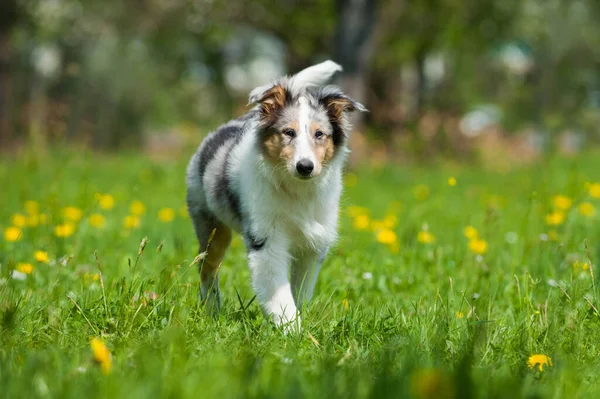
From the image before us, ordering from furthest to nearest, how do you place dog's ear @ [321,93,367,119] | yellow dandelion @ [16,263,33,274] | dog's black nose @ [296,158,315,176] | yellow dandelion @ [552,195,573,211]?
yellow dandelion @ [552,195,573,211]
dog's ear @ [321,93,367,119]
yellow dandelion @ [16,263,33,274]
dog's black nose @ [296,158,315,176]

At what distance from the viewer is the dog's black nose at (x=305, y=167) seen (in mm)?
3635

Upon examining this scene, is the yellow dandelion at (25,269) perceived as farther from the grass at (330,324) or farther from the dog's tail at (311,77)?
the dog's tail at (311,77)

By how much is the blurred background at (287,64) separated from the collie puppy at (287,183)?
13.5ft

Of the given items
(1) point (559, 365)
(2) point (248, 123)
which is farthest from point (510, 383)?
(2) point (248, 123)

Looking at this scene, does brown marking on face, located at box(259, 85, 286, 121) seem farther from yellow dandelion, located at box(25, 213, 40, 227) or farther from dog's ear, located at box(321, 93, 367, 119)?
yellow dandelion, located at box(25, 213, 40, 227)

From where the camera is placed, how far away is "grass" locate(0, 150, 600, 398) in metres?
2.17

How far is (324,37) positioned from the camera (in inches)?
723

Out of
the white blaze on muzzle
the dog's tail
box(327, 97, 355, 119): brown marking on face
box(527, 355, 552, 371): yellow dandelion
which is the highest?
the dog's tail

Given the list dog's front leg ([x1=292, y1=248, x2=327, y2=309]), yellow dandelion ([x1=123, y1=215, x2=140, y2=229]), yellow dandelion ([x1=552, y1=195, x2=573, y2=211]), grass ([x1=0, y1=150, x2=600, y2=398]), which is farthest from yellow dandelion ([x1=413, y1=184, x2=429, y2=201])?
dog's front leg ([x1=292, y1=248, x2=327, y2=309])

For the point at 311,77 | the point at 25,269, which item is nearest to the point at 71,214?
the point at 25,269

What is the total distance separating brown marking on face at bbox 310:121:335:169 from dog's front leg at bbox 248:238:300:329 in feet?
Result: 1.63

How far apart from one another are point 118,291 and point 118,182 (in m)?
7.42

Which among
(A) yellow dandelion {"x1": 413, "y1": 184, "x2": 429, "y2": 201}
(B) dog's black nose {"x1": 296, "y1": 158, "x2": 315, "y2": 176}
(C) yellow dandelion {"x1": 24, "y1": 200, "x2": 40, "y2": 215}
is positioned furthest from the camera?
(A) yellow dandelion {"x1": 413, "y1": 184, "x2": 429, "y2": 201}

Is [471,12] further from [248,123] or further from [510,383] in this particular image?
[510,383]
